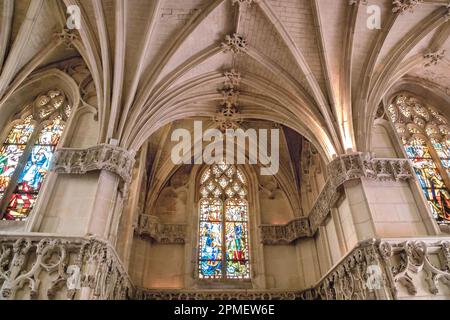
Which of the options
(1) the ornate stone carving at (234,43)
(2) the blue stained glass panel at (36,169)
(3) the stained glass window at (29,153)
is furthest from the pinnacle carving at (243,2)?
(2) the blue stained glass panel at (36,169)

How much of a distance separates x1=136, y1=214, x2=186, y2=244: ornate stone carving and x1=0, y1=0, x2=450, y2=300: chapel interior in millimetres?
54

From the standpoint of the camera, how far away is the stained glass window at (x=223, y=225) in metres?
12.9

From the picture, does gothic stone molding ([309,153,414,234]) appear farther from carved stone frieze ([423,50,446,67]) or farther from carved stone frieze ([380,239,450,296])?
carved stone frieze ([423,50,446,67])

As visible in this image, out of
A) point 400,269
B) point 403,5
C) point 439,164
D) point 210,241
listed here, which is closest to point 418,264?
point 400,269

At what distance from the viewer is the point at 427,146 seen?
1205 cm

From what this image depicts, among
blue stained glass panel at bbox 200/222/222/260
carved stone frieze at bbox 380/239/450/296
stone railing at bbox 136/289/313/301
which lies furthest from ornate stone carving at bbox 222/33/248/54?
stone railing at bbox 136/289/313/301

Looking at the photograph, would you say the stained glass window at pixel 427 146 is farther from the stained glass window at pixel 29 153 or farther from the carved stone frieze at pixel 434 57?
the stained glass window at pixel 29 153

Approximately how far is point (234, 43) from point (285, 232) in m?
7.09

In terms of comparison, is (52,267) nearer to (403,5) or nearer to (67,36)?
(67,36)

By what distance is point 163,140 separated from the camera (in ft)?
47.6

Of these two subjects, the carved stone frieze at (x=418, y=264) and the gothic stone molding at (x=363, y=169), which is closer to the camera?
the carved stone frieze at (x=418, y=264)

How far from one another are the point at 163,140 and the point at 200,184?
2.36m

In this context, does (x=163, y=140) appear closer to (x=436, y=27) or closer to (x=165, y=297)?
(x=165, y=297)

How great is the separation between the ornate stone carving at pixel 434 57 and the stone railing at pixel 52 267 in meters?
11.3
